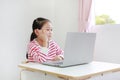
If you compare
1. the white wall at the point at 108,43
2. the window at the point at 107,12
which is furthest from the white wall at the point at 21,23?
the white wall at the point at 108,43

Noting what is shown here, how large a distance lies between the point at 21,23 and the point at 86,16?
932 millimetres

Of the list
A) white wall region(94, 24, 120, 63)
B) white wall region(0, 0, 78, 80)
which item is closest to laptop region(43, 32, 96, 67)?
white wall region(94, 24, 120, 63)

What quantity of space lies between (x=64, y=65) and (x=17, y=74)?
1426mm

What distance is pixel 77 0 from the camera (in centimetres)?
301

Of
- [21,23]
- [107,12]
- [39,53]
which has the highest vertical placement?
[107,12]

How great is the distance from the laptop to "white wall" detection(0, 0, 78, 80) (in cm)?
111

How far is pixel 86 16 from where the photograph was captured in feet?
9.15

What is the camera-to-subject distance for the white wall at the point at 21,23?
8.97 ft

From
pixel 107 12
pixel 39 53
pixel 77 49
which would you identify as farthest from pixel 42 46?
pixel 107 12

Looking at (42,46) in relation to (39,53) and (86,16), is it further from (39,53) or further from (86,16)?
(86,16)

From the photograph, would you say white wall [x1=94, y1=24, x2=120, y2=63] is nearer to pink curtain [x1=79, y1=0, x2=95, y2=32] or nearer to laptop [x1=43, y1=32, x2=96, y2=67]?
pink curtain [x1=79, y1=0, x2=95, y2=32]

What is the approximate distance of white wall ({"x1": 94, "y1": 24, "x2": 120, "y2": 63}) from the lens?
97.4 inches

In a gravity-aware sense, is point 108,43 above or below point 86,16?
below

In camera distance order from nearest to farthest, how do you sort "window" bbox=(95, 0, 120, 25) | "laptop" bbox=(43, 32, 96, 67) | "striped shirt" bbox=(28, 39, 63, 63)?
"laptop" bbox=(43, 32, 96, 67) < "striped shirt" bbox=(28, 39, 63, 63) < "window" bbox=(95, 0, 120, 25)
